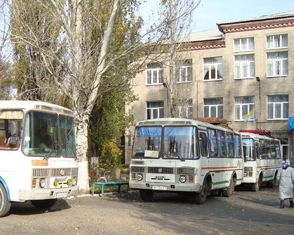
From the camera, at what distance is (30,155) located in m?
11.4

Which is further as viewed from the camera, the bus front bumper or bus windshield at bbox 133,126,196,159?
bus windshield at bbox 133,126,196,159

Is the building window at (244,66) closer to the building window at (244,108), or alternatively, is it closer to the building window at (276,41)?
the building window at (276,41)

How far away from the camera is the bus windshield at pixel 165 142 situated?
15.0 metres

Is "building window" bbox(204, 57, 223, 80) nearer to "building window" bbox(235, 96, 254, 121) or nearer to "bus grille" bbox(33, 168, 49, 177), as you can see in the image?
"building window" bbox(235, 96, 254, 121)

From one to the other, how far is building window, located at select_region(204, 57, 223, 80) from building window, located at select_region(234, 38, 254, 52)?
5.86 feet

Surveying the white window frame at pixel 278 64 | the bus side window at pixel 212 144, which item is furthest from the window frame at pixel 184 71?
the bus side window at pixel 212 144

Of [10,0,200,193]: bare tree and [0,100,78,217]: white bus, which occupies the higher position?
[10,0,200,193]: bare tree

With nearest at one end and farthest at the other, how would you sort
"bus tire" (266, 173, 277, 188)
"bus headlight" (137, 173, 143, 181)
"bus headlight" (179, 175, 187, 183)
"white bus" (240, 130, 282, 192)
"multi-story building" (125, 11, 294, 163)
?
"bus headlight" (179, 175, 187, 183) → "bus headlight" (137, 173, 143, 181) → "white bus" (240, 130, 282, 192) → "bus tire" (266, 173, 277, 188) → "multi-story building" (125, 11, 294, 163)

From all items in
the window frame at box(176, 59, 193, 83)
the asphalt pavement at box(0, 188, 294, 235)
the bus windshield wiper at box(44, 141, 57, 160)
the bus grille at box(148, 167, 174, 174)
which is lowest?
the asphalt pavement at box(0, 188, 294, 235)

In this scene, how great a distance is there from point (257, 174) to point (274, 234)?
12.5 meters

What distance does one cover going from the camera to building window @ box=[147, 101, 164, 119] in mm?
41125

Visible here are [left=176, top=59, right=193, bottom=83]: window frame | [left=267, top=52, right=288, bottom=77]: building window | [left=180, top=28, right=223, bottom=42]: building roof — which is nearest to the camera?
[left=176, top=59, right=193, bottom=83]: window frame

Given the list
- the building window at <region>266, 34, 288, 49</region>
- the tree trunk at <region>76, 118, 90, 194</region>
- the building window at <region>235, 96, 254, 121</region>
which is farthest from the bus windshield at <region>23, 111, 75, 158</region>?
the building window at <region>266, 34, 288, 49</region>

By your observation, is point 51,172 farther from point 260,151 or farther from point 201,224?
point 260,151
